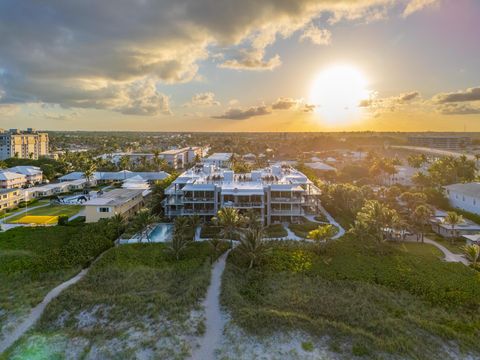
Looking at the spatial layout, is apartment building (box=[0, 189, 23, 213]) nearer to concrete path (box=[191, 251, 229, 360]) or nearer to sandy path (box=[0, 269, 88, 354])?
sandy path (box=[0, 269, 88, 354])

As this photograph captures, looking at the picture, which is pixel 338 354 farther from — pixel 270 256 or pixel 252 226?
pixel 252 226

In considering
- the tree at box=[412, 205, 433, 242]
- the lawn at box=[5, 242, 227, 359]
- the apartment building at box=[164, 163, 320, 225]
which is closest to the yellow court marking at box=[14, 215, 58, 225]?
the apartment building at box=[164, 163, 320, 225]

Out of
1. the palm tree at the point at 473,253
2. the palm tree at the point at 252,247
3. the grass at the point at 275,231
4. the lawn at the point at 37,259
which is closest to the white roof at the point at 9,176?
the lawn at the point at 37,259

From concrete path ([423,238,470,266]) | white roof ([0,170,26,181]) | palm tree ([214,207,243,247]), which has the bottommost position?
concrete path ([423,238,470,266])

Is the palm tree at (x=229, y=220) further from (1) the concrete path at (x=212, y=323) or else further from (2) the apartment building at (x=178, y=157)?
(2) the apartment building at (x=178, y=157)

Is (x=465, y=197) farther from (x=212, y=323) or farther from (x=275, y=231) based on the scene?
(x=212, y=323)

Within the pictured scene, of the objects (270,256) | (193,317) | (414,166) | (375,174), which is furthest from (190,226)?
(414,166)
